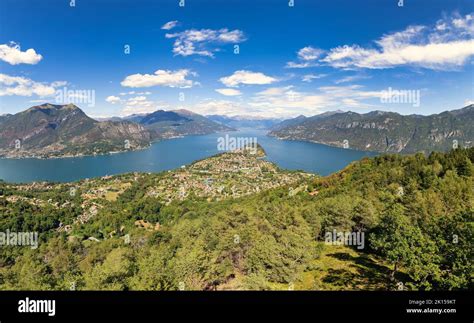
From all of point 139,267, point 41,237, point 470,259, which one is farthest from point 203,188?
point 470,259

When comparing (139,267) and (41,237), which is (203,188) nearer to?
(41,237)

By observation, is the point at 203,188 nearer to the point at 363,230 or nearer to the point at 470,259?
the point at 363,230

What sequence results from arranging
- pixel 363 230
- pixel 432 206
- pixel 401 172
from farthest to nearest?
pixel 401 172, pixel 363 230, pixel 432 206

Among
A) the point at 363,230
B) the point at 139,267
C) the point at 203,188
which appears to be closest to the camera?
the point at 139,267

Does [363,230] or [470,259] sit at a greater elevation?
[470,259]

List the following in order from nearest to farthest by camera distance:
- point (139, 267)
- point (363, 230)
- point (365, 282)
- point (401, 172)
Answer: point (365, 282) < point (139, 267) < point (363, 230) < point (401, 172)

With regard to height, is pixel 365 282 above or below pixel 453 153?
below
